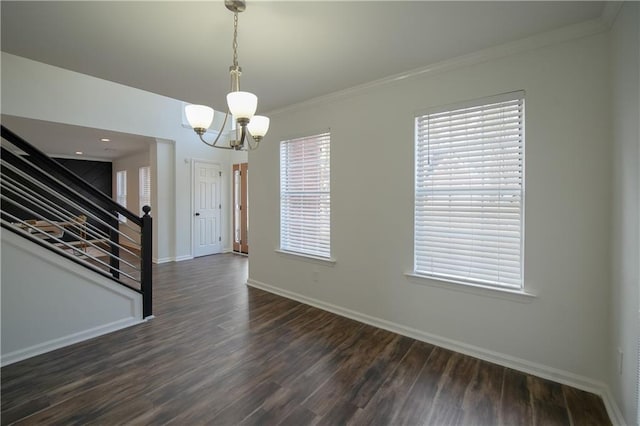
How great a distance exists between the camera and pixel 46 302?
242 centimetres

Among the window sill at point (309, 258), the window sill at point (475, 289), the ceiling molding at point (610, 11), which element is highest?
the ceiling molding at point (610, 11)

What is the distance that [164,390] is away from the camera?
1.97m

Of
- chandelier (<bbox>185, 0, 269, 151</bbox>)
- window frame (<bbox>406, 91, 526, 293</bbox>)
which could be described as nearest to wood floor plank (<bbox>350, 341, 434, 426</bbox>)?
window frame (<bbox>406, 91, 526, 293</bbox>)

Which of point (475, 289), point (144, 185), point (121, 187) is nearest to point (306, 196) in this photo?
point (475, 289)

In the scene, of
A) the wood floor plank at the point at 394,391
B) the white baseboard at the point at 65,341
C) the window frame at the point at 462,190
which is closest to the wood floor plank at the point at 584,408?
the window frame at the point at 462,190

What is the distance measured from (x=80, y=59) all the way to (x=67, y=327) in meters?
2.35

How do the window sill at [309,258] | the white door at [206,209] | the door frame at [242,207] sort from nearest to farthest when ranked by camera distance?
the window sill at [309,258] → the white door at [206,209] → the door frame at [242,207]

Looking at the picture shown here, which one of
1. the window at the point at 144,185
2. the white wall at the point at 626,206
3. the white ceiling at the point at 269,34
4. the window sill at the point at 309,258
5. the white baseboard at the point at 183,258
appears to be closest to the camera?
the white wall at the point at 626,206

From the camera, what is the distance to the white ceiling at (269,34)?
1.81 m

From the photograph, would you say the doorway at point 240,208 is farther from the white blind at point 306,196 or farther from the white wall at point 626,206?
the white wall at point 626,206

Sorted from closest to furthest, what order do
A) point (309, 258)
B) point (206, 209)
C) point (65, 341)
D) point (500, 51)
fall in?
point (500, 51) < point (65, 341) < point (309, 258) < point (206, 209)

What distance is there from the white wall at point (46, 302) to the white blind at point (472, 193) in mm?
3070

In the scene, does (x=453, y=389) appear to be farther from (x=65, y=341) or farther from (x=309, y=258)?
(x=65, y=341)

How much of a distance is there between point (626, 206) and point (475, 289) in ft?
3.67
